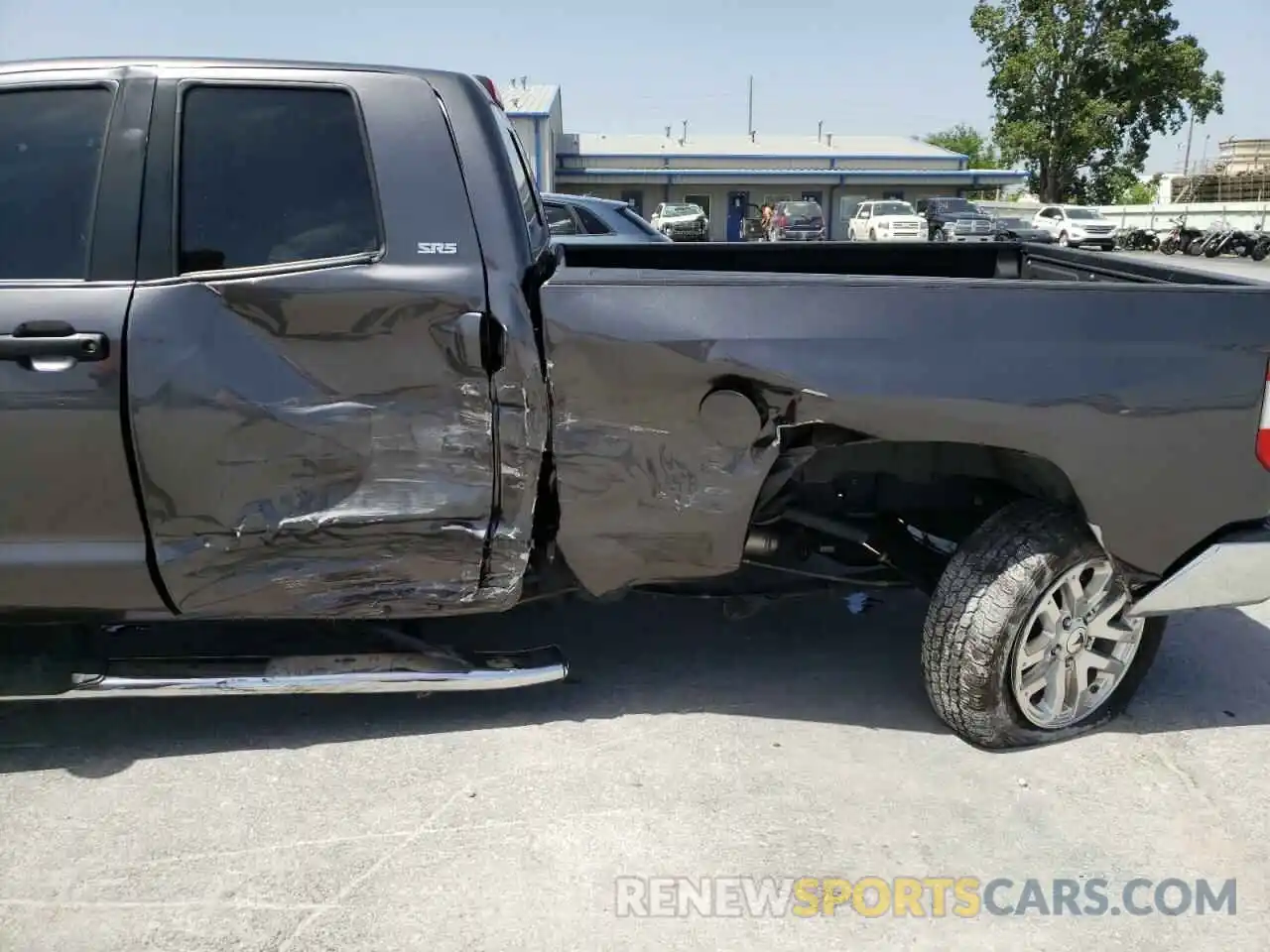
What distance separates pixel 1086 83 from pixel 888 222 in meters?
21.7

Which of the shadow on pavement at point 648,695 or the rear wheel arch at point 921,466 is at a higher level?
the rear wheel arch at point 921,466

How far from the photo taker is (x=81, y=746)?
3238 millimetres

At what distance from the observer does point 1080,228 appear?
33.3 metres

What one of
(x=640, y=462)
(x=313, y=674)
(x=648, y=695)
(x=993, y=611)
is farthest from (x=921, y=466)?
(x=313, y=674)

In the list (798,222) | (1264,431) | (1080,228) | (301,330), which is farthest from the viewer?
(1080,228)

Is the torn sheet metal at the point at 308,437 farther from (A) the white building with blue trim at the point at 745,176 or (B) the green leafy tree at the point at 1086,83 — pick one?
(B) the green leafy tree at the point at 1086,83

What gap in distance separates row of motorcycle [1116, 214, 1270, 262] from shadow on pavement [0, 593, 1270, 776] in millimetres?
30227

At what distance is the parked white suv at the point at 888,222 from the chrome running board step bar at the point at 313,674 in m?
29.3

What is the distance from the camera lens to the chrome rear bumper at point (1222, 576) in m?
2.91

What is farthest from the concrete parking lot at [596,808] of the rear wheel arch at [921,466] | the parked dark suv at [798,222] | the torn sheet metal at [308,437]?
the parked dark suv at [798,222]

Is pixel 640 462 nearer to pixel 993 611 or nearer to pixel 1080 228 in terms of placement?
pixel 993 611

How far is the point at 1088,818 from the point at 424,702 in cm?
209

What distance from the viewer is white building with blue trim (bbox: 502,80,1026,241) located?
Answer: 4266cm

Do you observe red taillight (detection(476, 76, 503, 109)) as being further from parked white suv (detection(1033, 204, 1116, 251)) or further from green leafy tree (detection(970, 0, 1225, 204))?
green leafy tree (detection(970, 0, 1225, 204))
